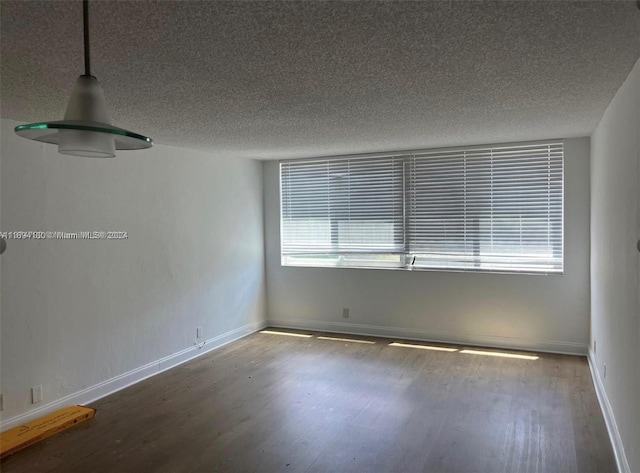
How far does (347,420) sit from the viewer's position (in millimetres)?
3264

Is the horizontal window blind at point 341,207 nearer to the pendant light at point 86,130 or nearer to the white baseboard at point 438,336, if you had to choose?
the white baseboard at point 438,336

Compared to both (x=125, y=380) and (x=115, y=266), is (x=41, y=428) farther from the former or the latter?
(x=115, y=266)

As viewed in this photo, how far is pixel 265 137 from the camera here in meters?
4.27

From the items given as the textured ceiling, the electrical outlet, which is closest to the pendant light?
the textured ceiling

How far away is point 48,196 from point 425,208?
3786 mm

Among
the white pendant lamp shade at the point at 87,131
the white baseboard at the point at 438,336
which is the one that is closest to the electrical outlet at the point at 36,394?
the white pendant lamp shade at the point at 87,131

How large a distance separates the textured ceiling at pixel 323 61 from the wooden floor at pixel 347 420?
2.22 meters

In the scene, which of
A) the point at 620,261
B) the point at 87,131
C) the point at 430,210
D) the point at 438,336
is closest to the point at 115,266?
the point at 87,131

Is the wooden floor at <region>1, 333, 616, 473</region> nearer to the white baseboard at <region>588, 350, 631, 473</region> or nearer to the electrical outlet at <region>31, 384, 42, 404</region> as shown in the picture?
the white baseboard at <region>588, 350, 631, 473</region>

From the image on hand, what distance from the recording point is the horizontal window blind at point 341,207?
18.0 ft

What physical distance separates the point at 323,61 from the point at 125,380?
3314mm

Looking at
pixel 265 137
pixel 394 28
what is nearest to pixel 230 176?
pixel 265 137

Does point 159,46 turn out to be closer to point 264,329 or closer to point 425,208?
point 425,208

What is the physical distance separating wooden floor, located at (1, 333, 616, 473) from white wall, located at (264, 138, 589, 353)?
421mm
